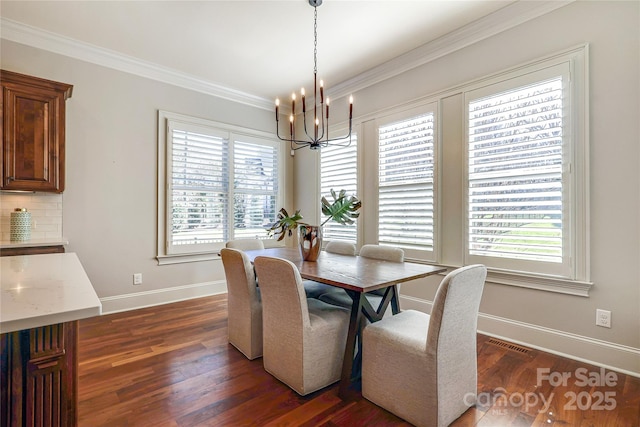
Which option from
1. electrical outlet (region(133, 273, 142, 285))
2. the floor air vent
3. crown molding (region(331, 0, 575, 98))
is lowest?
the floor air vent

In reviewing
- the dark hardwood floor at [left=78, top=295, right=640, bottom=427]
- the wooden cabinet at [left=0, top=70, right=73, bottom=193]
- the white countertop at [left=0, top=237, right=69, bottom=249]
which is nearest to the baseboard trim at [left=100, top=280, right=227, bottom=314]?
the dark hardwood floor at [left=78, top=295, right=640, bottom=427]

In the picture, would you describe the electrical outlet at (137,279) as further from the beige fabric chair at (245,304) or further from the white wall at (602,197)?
the white wall at (602,197)

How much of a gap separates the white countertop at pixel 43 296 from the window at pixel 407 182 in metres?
2.99

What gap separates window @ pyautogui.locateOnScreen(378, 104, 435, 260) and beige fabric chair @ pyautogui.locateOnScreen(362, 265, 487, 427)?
1.64 m

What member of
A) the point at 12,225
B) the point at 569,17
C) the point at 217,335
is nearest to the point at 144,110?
the point at 12,225

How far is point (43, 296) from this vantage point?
938 millimetres

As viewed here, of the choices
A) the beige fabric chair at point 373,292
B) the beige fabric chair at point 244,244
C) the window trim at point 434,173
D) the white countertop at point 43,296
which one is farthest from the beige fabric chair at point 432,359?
the beige fabric chair at point 244,244

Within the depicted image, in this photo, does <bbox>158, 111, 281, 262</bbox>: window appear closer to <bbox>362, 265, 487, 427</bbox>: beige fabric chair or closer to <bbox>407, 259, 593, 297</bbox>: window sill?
<bbox>362, 265, 487, 427</bbox>: beige fabric chair

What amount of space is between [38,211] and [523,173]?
4659mm

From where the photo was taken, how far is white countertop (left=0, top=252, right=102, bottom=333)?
755mm

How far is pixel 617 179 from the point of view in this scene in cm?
220

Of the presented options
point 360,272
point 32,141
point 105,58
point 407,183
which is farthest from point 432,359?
point 105,58

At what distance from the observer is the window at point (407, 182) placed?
3.32 m

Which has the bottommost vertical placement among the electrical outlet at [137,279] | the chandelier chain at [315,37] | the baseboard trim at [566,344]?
the baseboard trim at [566,344]
